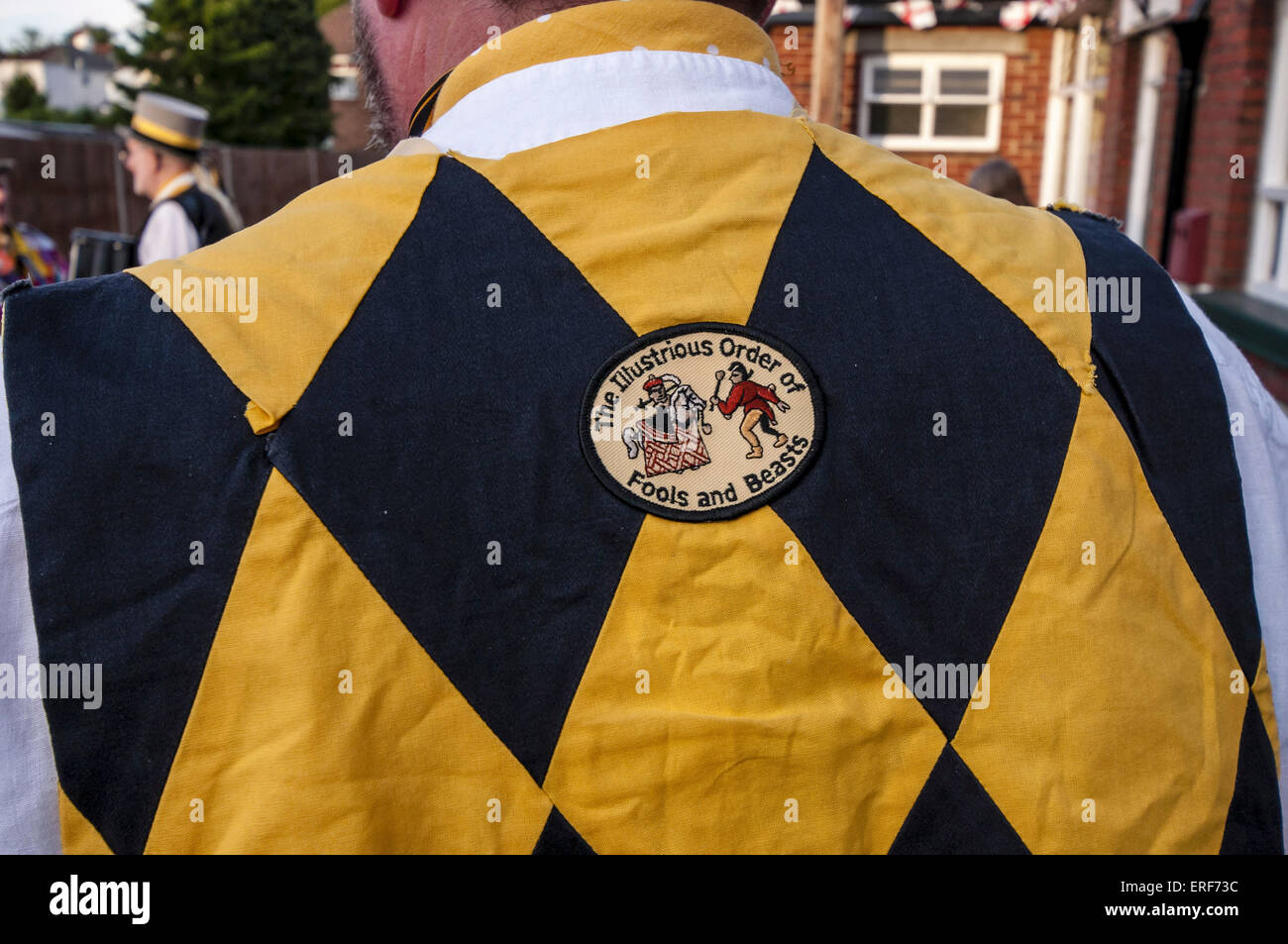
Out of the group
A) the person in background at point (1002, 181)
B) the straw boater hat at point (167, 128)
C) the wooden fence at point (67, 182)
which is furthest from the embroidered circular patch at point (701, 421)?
the wooden fence at point (67, 182)

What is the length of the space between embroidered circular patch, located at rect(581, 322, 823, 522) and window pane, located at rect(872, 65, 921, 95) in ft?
45.1

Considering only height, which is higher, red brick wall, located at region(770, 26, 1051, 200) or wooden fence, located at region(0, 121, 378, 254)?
red brick wall, located at region(770, 26, 1051, 200)

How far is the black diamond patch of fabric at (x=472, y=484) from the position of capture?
854mm

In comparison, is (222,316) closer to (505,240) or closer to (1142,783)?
(505,240)

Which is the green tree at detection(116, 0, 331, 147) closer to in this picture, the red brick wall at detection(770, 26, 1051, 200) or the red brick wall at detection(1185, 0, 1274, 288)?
the red brick wall at detection(770, 26, 1051, 200)

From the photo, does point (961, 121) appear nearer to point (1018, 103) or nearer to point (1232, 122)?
point (1018, 103)

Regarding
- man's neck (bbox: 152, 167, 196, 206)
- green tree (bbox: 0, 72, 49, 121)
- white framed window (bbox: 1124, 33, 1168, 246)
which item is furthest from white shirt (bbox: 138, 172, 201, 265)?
green tree (bbox: 0, 72, 49, 121)

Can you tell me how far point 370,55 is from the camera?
1149mm

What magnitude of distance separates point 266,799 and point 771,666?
1.27 feet

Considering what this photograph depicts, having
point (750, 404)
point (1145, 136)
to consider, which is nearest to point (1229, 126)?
point (1145, 136)

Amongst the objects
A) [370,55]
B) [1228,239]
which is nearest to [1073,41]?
[1228,239]

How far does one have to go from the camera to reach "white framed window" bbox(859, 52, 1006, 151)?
1356 centimetres

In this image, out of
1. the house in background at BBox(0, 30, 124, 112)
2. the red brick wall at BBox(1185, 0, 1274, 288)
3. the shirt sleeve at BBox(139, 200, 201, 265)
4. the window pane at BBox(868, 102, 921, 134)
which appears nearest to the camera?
the shirt sleeve at BBox(139, 200, 201, 265)

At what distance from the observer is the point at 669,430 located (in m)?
0.91
